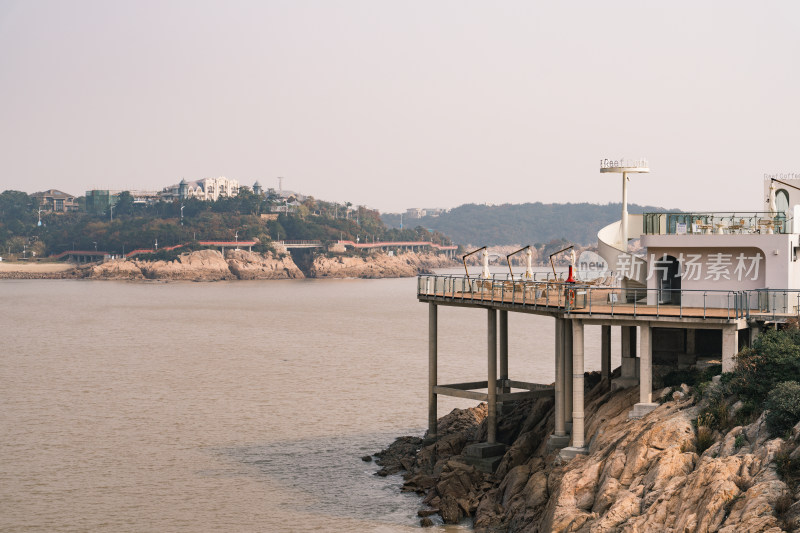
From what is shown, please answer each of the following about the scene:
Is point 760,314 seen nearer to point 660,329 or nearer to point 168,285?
point 660,329

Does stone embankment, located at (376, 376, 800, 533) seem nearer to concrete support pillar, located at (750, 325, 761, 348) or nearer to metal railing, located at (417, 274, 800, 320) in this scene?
concrete support pillar, located at (750, 325, 761, 348)

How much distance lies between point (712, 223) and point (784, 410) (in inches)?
349

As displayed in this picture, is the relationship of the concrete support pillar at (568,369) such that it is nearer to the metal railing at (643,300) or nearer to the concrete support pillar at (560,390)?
the concrete support pillar at (560,390)

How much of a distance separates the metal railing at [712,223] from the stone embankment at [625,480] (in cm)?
459

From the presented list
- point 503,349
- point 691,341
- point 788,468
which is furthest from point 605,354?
point 788,468

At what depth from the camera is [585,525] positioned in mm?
21188

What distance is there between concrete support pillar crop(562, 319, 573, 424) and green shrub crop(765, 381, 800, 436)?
8138 millimetres

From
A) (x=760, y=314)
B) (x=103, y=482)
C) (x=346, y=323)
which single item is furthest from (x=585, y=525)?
(x=346, y=323)

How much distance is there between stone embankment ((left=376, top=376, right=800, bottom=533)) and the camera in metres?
18.8

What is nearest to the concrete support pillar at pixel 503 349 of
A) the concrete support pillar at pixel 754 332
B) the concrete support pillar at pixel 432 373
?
the concrete support pillar at pixel 432 373

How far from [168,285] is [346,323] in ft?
279

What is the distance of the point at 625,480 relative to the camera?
21.5 metres

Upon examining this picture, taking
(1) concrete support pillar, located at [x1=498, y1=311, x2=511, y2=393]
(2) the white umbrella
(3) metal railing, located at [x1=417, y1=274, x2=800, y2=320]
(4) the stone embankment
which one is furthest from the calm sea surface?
(2) the white umbrella

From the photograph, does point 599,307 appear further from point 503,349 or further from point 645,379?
point 503,349
